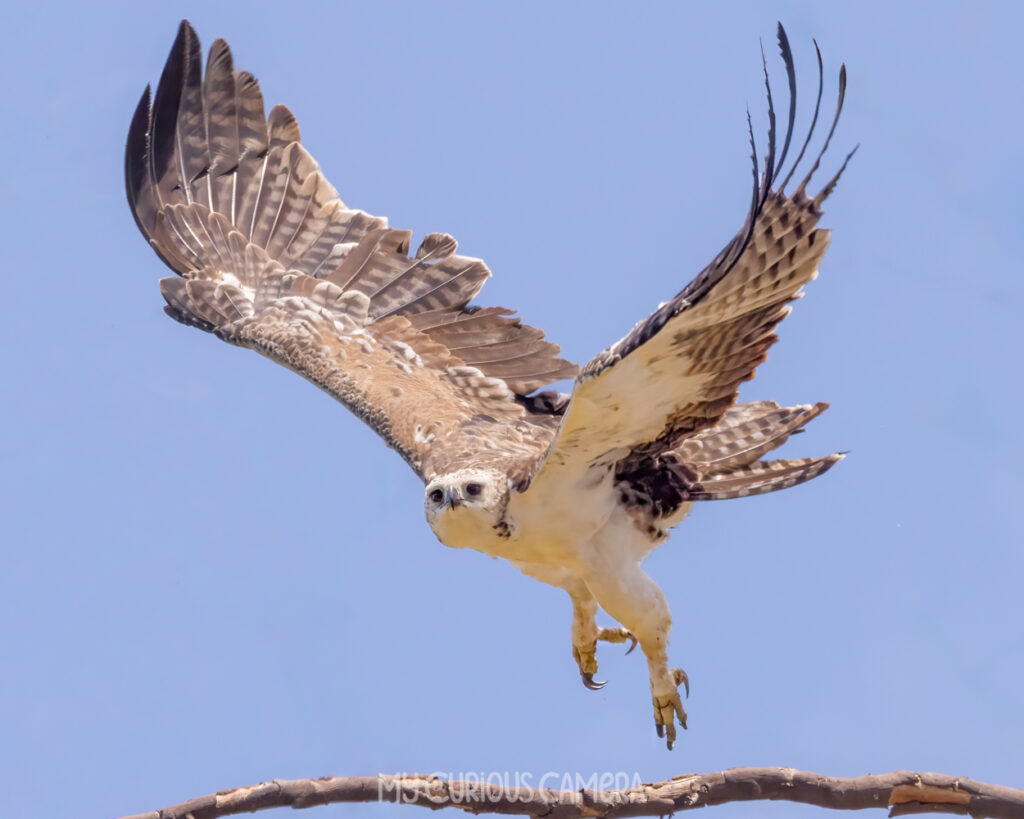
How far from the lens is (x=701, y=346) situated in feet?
19.4

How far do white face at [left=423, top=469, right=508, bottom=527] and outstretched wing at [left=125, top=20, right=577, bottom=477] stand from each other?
2.49ft

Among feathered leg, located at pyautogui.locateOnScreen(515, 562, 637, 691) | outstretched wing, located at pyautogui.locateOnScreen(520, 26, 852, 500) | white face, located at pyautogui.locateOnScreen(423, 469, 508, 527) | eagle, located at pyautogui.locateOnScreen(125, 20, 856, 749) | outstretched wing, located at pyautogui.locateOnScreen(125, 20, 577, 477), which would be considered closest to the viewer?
outstretched wing, located at pyautogui.locateOnScreen(520, 26, 852, 500)

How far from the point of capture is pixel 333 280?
28.5 feet

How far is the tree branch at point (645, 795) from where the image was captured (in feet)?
19.1

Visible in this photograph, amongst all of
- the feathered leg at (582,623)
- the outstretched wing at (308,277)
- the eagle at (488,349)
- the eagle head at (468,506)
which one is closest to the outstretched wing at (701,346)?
the eagle at (488,349)

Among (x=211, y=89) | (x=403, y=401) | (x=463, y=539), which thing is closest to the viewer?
(x=463, y=539)

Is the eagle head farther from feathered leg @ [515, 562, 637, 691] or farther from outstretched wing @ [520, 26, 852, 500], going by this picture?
feathered leg @ [515, 562, 637, 691]

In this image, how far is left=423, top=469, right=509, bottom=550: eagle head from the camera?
652cm

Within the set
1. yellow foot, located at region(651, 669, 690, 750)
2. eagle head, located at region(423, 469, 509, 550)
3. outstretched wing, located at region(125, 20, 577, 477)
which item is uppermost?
outstretched wing, located at region(125, 20, 577, 477)

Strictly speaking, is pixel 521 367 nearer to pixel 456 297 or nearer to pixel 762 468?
pixel 456 297

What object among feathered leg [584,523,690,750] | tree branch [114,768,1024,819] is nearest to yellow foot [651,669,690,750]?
feathered leg [584,523,690,750]

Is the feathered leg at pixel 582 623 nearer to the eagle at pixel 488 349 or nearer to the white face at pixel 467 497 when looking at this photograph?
the eagle at pixel 488 349

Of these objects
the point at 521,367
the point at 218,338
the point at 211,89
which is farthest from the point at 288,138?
the point at 521,367

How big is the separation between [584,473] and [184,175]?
3.60 meters
